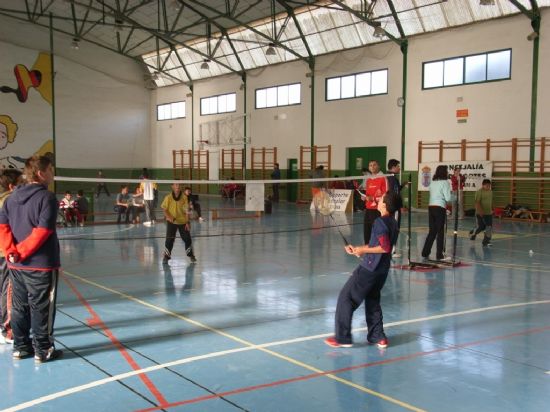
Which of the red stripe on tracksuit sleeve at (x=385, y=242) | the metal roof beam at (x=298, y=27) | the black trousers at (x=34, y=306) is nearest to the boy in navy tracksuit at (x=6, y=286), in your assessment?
the black trousers at (x=34, y=306)

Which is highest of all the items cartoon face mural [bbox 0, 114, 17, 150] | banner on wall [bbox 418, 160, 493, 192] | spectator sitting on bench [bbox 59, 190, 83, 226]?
cartoon face mural [bbox 0, 114, 17, 150]

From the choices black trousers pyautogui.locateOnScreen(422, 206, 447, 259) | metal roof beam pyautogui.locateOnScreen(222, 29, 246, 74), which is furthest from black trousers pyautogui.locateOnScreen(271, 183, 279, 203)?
black trousers pyautogui.locateOnScreen(422, 206, 447, 259)

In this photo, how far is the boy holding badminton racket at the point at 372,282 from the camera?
18.4 ft

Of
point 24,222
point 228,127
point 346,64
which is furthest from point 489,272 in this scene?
point 228,127

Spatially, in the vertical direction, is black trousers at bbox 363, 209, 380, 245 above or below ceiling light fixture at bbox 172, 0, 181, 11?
below

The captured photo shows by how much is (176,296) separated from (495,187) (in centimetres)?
1696

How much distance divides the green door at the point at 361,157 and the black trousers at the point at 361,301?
19.8 meters

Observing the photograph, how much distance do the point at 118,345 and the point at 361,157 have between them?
21965 millimetres

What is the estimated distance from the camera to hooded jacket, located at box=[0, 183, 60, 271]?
5.02 metres

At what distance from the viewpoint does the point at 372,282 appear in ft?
18.5

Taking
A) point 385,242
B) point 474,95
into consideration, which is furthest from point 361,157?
point 385,242

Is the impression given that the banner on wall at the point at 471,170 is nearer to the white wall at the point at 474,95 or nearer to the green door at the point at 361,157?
the white wall at the point at 474,95

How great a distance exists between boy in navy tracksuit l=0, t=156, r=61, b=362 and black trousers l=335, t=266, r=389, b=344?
2.87 metres

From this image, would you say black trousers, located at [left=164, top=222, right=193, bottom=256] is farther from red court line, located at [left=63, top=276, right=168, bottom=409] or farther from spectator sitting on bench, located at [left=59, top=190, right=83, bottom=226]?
spectator sitting on bench, located at [left=59, top=190, right=83, bottom=226]
